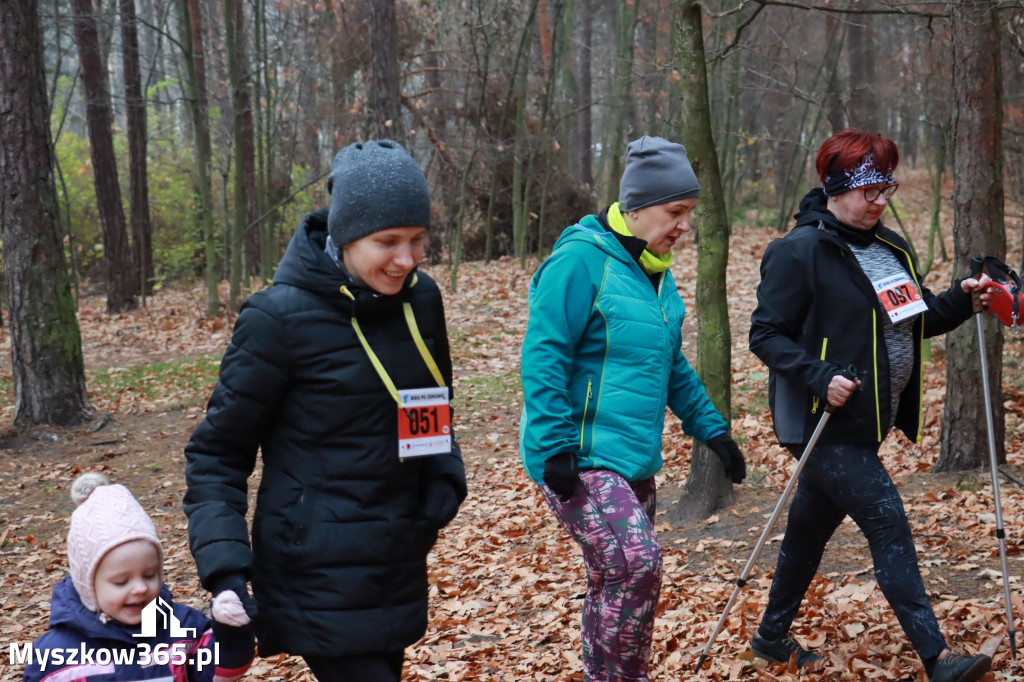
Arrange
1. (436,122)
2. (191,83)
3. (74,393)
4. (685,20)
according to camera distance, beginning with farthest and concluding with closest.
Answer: (436,122) < (191,83) < (74,393) < (685,20)

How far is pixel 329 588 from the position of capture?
2.52m

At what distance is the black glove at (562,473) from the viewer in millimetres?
3150

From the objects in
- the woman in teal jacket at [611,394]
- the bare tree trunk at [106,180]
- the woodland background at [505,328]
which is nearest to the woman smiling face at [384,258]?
the woman in teal jacket at [611,394]

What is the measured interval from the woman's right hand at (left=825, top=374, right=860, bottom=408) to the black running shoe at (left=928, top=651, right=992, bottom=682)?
3.20ft

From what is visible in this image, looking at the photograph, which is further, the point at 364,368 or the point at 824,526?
the point at 824,526

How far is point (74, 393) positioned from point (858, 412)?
9131 millimetres

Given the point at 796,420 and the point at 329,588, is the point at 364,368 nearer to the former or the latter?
the point at 329,588

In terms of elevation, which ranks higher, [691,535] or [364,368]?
[364,368]

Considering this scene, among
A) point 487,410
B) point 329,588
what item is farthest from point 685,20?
point 487,410

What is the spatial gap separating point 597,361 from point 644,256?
1.48 feet

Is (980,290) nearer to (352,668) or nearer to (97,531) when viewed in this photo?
(352,668)

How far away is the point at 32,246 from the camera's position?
1001cm

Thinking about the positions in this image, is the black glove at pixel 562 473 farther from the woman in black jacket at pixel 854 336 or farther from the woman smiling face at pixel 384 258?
the woman in black jacket at pixel 854 336

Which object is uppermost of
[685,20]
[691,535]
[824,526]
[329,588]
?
[685,20]
